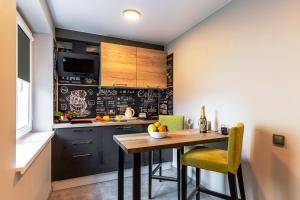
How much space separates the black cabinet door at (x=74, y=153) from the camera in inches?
96.9

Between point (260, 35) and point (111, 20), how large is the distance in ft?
6.30

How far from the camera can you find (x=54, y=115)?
2.70 metres

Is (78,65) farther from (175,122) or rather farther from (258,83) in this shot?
(258,83)

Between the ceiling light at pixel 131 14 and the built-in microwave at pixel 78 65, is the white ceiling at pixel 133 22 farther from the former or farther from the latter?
the built-in microwave at pixel 78 65

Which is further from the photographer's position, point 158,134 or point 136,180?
point 158,134

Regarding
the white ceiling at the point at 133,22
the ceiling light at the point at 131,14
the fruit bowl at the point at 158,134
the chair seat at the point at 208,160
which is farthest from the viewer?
the ceiling light at the point at 131,14

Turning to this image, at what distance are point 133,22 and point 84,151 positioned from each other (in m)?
2.05

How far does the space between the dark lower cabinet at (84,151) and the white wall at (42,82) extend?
0.28 metres

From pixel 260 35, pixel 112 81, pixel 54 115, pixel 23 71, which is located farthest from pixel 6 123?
pixel 260 35

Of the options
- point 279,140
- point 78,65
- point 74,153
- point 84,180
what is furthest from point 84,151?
point 279,140

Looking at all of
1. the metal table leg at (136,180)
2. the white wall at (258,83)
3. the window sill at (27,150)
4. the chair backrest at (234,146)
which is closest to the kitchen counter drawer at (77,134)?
the window sill at (27,150)

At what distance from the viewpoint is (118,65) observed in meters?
3.05

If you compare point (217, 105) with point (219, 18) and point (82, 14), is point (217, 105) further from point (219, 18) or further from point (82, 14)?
point (82, 14)

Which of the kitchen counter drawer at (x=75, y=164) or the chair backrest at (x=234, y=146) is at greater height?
the chair backrest at (x=234, y=146)
